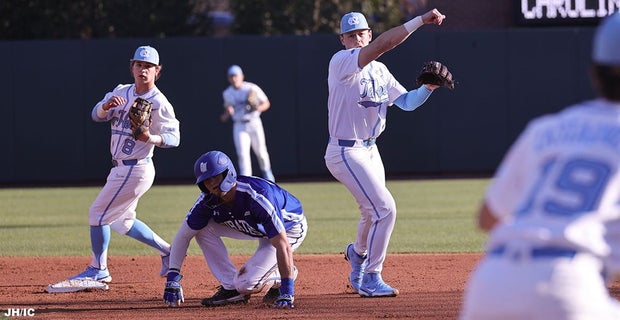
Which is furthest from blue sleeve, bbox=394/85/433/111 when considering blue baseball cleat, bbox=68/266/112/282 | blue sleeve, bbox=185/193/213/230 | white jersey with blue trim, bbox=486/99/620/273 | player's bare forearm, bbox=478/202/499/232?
white jersey with blue trim, bbox=486/99/620/273

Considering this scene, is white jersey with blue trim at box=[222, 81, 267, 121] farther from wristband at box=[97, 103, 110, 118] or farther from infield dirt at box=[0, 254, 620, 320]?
wristband at box=[97, 103, 110, 118]

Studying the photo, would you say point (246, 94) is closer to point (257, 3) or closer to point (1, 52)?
point (1, 52)

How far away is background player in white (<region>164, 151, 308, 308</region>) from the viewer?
6938mm

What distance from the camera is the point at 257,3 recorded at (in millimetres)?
26359

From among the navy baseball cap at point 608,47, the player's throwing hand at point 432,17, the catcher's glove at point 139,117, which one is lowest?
the catcher's glove at point 139,117

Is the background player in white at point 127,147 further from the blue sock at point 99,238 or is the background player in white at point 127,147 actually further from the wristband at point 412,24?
the wristband at point 412,24

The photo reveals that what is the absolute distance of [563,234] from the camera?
10.3 ft

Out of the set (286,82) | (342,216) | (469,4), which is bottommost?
(342,216)

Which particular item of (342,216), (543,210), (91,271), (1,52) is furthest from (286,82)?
(543,210)

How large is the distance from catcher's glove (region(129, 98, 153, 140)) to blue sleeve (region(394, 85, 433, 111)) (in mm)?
1812

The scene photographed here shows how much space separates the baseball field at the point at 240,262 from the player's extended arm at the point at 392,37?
168cm

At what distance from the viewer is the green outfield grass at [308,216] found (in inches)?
440

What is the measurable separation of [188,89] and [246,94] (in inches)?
134

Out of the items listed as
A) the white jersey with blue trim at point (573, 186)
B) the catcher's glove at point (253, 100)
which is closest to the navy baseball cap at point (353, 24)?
the white jersey with blue trim at point (573, 186)
